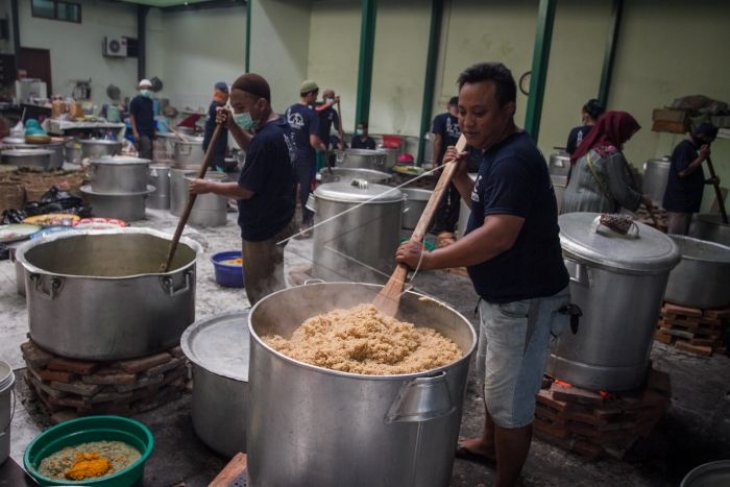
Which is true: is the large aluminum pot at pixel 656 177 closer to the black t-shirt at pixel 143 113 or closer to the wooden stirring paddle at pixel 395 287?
the wooden stirring paddle at pixel 395 287

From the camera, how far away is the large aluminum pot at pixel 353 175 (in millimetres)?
6609

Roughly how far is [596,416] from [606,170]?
218cm

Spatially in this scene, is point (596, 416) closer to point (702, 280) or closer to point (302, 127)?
point (702, 280)

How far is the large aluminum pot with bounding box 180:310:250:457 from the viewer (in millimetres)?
2658

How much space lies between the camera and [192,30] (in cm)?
1638

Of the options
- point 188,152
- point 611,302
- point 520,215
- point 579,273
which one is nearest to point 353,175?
point 188,152

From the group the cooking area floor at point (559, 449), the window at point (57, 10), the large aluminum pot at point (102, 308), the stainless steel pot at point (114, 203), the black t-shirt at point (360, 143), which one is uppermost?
the window at point (57, 10)

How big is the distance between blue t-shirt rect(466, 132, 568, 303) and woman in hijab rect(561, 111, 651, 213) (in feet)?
8.04

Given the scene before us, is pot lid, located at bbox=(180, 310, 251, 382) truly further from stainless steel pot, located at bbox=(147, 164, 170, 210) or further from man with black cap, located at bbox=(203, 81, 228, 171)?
stainless steel pot, located at bbox=(147, 164, 170, 210)

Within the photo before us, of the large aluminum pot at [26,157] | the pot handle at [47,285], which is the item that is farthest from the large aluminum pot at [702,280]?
the large aluminum pot at [26,157]

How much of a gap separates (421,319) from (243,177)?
1.67 m

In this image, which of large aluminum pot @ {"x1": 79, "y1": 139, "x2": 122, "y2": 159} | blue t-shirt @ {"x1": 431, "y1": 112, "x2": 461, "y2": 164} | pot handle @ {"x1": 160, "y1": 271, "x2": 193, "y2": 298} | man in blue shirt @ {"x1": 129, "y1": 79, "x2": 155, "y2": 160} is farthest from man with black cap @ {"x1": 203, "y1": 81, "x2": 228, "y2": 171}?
pot handle @ {"x1": 160, "y1": 271, "x2": 193, "y2": 298}

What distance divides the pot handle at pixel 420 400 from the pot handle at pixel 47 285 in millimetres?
2013

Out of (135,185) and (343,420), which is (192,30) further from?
(343,420)
